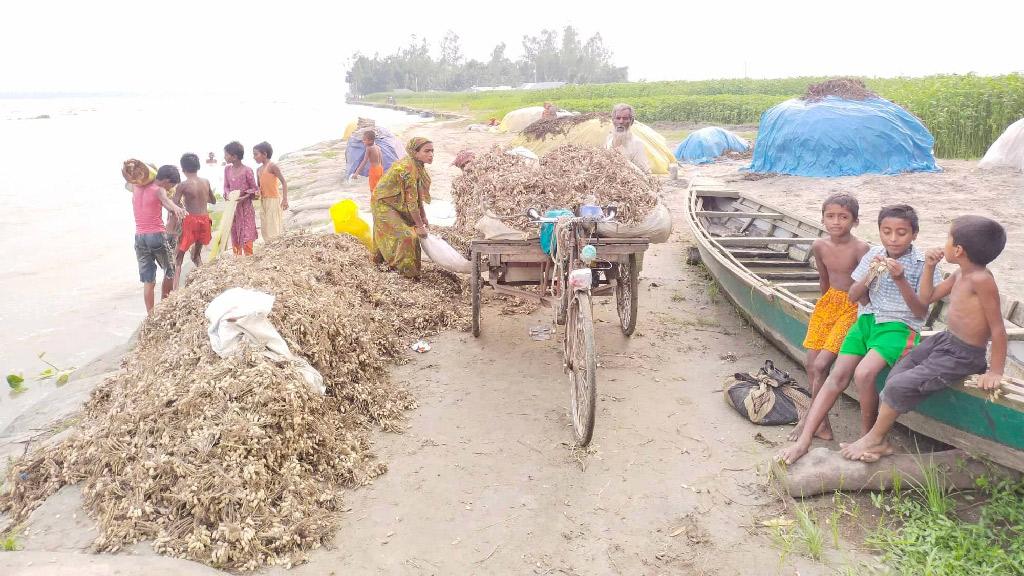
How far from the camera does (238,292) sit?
423 cm

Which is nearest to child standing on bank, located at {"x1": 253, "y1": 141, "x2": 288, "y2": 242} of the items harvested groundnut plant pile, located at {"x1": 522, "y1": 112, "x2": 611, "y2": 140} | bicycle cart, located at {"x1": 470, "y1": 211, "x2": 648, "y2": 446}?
bicycle cart, located at {"x1": 470, "y1": 211, "x2": 648, "y2": 446}

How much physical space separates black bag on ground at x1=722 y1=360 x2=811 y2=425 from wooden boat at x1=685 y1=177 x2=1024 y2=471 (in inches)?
14.4

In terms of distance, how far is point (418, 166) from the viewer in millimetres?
6270

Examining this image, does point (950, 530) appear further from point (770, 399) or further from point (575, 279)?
point (575, 279)

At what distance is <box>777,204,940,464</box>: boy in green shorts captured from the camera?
3197 millimetres

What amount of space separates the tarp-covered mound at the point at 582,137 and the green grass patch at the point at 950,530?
12613 mm

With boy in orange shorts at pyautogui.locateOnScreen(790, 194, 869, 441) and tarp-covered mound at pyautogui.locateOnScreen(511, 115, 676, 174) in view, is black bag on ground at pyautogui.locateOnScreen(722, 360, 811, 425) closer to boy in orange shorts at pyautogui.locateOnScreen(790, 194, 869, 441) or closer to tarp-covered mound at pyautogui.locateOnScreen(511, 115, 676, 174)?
boy in orange shorts at pyautogui.locateOnScreen(790, 194, 869, 441)

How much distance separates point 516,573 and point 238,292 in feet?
8.48

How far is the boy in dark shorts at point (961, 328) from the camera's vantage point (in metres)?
2.82

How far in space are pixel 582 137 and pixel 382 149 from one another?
5.29 m

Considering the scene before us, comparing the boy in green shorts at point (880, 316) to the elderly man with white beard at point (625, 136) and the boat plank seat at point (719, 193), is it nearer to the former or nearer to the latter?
the elderly man with white beard at point (625, 136)

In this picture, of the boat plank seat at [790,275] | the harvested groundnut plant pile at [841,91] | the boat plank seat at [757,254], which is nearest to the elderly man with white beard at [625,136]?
the boat plank seat at [757,254]

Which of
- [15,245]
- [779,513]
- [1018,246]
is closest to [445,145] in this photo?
[15,245]

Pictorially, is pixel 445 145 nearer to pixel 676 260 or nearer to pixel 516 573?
pixel 676 260
